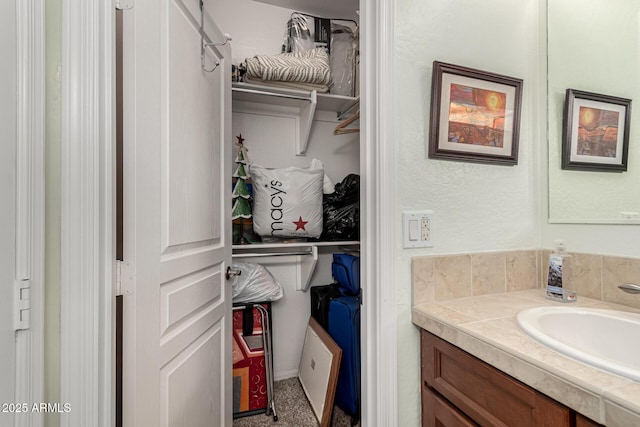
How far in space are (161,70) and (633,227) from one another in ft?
5.14

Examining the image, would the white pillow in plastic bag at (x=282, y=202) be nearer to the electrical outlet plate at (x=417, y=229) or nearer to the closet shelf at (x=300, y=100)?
the closet shelf at (x=300, y=100)

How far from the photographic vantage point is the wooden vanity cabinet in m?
0.57

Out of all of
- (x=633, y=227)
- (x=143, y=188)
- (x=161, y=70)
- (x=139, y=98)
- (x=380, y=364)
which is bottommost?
(x=380, y=364)

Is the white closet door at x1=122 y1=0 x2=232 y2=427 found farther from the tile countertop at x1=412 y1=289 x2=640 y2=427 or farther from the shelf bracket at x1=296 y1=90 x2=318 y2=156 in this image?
the tile countertop at x1=412 y1=289 x2=640 y2=427

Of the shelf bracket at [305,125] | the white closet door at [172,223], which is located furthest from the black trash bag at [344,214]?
the white closet door at [172,223]

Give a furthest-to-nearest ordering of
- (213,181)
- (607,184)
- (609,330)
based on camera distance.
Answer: (213,181)
(607,184)
(609,330)

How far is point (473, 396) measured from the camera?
2.39 ft

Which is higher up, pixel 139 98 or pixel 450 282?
pixel 139 98

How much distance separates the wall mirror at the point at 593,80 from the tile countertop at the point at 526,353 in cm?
33

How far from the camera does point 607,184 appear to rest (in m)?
1.00

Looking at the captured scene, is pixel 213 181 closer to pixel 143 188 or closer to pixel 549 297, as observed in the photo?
pixel 143 188

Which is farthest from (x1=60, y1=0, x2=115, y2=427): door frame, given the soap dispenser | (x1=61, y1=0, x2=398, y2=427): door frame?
the soap dispenser

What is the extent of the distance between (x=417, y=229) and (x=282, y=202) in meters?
0.92

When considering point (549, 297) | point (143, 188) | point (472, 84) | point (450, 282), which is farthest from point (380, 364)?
point (472, 84)
